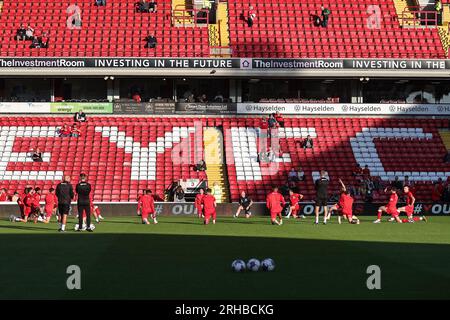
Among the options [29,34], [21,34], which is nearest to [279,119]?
[29,34]

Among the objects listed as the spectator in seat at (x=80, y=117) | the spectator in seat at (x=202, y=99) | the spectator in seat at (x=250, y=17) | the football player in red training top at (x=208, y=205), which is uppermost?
the spectator in seat at (x=250, y=17)

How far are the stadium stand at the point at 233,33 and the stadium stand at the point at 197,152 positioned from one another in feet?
14.3

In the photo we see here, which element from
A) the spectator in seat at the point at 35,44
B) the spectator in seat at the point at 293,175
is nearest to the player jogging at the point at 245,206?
the spectator in seat at the point at 293,175

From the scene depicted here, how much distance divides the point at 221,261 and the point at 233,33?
3918cm

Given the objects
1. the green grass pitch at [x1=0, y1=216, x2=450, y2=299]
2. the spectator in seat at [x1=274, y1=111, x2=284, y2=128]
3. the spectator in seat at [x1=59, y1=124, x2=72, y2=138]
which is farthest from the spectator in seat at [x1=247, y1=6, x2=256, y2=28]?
the green grass pitch at [x1=0, y1=216, x2=450, y2=299]

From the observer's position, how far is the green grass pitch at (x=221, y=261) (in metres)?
15.7

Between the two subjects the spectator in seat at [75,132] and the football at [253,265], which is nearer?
the football at [253,265]

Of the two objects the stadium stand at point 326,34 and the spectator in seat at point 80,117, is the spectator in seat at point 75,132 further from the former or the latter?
the stadium stand at point 326,34

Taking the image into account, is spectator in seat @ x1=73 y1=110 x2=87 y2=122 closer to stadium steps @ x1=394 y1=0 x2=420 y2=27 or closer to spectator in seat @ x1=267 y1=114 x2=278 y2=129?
spectator in seat @ x1=267 y1=114 x2=278 y2=129

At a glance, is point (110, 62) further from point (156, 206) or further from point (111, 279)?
point (111, 279)

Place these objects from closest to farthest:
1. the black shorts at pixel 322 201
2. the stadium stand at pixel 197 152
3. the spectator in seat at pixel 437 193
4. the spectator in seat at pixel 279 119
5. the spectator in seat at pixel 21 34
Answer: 1. the black shorts at pixel 322 201
2. the spectator in seat at pixel 437 193
3. the stadium stand at pixel 197 152
4. the spectator in seat at pixel 279 119
5. the spectator in seat at pixel 21 34

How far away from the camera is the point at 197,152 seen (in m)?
53.0
